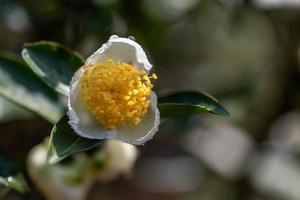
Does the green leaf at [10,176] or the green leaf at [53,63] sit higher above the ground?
the green leaf at [53,63]

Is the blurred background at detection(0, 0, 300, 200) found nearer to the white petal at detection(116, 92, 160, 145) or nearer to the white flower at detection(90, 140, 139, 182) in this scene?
the white flower at detection(90, 140, 139, 182)

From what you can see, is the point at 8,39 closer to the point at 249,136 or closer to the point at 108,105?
the point at 249,136

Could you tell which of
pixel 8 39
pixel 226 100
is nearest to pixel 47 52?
pixel 8 39

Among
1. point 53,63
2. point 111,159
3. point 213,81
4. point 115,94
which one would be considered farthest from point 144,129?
point 213,81

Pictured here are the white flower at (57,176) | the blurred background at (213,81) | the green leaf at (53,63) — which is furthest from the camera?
the blurred background at (213,81)

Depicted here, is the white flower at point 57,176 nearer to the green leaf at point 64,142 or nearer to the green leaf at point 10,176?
the green leaf at point 10,176

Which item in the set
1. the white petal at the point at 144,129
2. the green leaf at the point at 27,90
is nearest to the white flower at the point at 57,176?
the green leaf at the point at 27,90

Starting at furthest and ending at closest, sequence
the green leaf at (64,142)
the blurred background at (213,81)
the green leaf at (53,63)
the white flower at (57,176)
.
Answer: the blurred background at (213,81) → the white flower at (57,176) → the green leaf at (53,63) → the green leaf at (64,142)

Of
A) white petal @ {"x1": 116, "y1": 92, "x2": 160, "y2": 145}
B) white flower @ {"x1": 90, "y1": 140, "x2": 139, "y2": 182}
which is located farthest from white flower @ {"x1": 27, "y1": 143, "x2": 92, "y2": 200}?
white petal @ {"x1": 116, "y1": 92, "x2": 160, "y2": 145}
